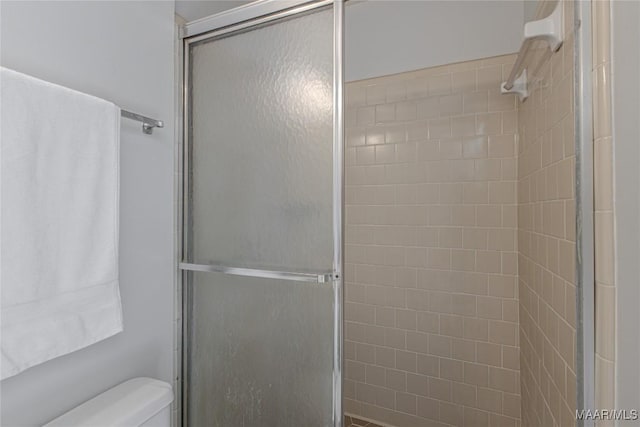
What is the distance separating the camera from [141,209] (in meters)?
1.29

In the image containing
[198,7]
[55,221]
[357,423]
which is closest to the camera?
[55,221]

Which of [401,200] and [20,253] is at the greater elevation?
[401,200]

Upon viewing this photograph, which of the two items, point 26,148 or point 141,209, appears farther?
point 141,209

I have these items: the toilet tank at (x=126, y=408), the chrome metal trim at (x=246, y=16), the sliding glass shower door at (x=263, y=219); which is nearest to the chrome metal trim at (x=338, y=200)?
the sliding glass shower door at (x=263, y=219)

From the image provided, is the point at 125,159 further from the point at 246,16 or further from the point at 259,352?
the point at 259,352

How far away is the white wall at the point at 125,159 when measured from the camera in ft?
3.21

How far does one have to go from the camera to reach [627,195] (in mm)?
774

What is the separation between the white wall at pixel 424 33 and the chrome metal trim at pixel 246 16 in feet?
3.44

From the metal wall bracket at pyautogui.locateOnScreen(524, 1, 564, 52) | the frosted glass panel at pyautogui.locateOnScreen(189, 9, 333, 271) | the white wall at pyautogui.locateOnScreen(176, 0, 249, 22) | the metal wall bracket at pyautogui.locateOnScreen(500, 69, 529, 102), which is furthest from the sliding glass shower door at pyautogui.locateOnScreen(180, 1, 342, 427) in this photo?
the metal wall bracket at pyautogui.locateOnScreen(500, 69, 529, 102)

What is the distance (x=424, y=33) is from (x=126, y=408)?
85.5 inches

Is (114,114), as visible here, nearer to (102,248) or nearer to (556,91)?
(102,248)

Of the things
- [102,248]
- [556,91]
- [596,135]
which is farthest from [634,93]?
[102,248]

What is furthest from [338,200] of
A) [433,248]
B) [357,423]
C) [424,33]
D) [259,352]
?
[357,423]

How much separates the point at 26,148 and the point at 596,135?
1343 mm
